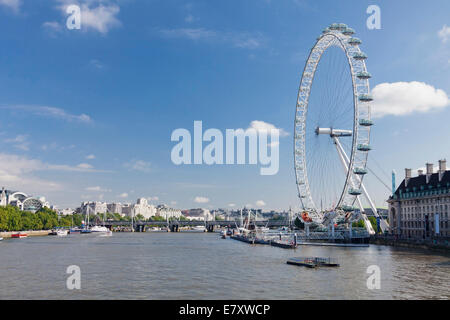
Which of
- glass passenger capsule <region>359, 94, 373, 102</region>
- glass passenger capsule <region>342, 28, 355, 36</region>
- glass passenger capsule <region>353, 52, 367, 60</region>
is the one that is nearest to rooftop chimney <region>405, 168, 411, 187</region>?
glass passenger capsule <region>359, 94, 373, 102</region>

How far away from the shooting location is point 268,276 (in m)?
37.0

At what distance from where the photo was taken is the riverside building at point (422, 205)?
71.0 metres

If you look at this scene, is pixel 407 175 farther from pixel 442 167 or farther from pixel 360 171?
pixel 360 171

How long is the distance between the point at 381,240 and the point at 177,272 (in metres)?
50.5

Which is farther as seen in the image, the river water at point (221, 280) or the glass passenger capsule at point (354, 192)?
the glass passenger capsule at point (354, 192)

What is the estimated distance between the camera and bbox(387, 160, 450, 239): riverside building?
71000 millimetres

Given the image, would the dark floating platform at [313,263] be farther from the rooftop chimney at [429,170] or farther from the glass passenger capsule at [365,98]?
the rooftop chimney at [429,170]

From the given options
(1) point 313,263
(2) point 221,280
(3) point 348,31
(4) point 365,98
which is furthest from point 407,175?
(2) point 221,280

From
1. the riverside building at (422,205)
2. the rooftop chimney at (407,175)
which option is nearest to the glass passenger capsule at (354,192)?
the riverside building at (422,205)

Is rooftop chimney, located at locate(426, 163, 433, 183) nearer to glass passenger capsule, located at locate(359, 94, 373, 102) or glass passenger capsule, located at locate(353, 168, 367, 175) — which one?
glass passenger capsule, located at locate(353, 168, 367, 175)

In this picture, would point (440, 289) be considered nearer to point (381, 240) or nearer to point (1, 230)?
point (381, 240)

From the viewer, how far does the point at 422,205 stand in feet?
252
